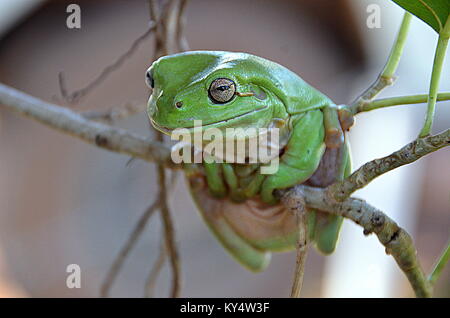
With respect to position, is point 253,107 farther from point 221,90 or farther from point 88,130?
point 88,130

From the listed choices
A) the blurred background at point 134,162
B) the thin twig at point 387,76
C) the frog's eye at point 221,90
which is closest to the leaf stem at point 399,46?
the thin twig at point 387,76

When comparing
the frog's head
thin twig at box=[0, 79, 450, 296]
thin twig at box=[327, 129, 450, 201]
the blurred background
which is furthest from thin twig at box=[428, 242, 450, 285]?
the blurred background

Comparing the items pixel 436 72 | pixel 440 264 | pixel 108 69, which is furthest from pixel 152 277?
pixel 436 72

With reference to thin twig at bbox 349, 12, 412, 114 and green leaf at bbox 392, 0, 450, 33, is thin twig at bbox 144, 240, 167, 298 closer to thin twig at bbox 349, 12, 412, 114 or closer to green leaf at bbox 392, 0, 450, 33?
thin twig at bbox 349, 12, 412, 114

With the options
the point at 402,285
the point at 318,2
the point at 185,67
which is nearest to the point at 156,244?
the point at 402,285
